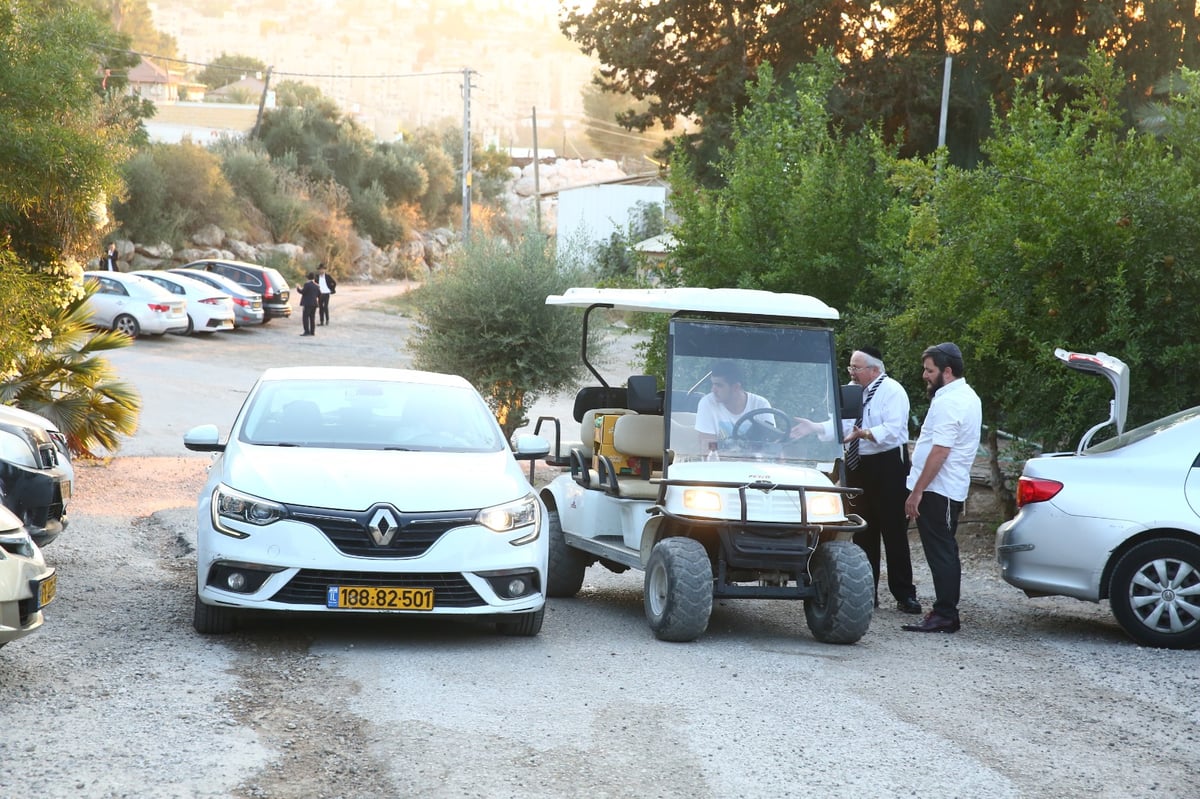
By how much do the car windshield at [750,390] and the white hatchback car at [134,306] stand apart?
95.2ft

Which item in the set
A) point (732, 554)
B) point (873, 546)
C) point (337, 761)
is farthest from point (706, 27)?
point (337, 761)

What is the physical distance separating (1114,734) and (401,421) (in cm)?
455

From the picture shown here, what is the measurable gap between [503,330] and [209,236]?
40.0 meters

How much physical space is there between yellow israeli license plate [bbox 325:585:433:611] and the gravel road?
0.28m

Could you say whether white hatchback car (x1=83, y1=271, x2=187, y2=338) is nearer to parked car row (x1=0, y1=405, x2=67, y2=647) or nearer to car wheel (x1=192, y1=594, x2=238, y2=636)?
parked car row (x1=0, y1=405, x2=67, y2=647)

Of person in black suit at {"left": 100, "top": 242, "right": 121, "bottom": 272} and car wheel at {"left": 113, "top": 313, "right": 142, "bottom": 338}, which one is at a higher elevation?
Result: person in black suit at {"left": 100, "top": 242, "right": 121, "bottom": 272}

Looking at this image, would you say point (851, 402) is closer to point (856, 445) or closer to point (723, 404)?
point (723, 404)

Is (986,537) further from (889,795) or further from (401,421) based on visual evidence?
(889,795)

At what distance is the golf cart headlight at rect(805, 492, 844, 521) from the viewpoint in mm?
8484

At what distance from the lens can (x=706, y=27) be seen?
31703mm

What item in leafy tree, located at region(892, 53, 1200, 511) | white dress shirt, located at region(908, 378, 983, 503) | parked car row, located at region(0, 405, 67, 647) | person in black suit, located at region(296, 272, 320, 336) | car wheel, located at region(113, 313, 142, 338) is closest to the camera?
white dress shirt, located at region(908, 378, 983, 503)

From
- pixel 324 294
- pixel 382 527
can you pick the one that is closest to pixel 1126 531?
pixel 382 527

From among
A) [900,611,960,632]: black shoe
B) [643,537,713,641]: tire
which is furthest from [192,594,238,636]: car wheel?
[900,611,960,632]: black shoe

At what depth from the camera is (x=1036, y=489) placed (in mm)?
9234
